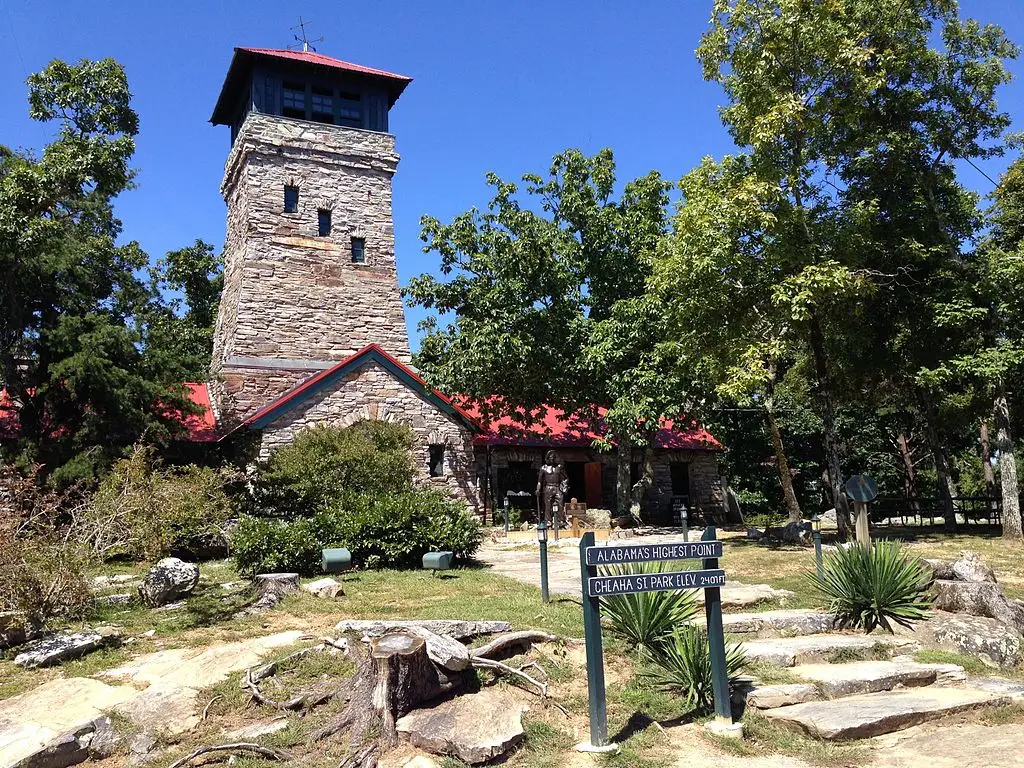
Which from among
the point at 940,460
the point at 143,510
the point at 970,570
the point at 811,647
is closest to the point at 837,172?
the point at 940,460

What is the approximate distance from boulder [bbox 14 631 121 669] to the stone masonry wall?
10.5 metres

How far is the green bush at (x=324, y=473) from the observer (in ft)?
→ 49.9

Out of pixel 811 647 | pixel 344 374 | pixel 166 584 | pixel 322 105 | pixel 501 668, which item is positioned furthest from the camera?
pixel 322 105

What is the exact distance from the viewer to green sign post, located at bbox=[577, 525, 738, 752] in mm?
5621

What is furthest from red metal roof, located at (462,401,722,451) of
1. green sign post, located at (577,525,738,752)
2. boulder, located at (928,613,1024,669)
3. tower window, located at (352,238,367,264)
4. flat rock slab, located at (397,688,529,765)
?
flat rock slab, located at (397,688,529,765)

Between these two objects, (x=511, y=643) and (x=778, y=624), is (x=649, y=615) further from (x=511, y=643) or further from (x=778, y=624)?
(x=778, y=624)

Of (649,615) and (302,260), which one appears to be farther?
(302,260)

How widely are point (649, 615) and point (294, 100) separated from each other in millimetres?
22212

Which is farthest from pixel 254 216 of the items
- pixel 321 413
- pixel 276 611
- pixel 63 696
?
pixel 63 696

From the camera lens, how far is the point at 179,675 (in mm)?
7090

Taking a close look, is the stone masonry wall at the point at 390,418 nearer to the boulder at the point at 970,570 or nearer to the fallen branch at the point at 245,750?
the boulder at the point at 970,570

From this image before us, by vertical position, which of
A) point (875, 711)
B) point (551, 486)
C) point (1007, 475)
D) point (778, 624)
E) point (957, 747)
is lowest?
point (957, 747)

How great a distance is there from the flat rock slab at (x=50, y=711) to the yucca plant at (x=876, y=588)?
7460 mm

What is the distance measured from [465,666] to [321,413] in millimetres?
14067
